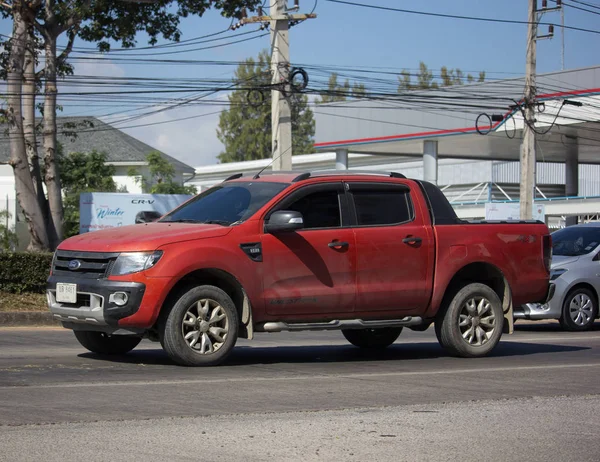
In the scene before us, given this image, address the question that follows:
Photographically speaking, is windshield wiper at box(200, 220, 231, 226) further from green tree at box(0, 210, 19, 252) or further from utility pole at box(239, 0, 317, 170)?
green tree at box(0, 210, 19, 252)

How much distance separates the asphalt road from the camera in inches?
226

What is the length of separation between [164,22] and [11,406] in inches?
778

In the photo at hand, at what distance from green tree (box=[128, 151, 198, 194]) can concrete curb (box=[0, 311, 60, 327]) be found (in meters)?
31.2

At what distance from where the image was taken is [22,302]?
17.7 metres

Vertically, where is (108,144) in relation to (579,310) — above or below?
above

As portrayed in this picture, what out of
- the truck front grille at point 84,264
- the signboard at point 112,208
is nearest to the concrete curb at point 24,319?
the truck front grille at point 84,264

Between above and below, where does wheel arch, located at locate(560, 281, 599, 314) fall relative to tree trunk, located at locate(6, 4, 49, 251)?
below

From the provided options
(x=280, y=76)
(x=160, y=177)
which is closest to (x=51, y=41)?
(x=280, y=76)

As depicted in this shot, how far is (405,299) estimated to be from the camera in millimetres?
10109

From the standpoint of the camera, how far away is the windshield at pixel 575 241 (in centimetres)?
1702

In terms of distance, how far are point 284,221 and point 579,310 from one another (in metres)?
8.82

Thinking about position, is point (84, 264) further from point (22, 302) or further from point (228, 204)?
point (22, 302)

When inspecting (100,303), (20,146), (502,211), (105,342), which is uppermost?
(20,146)

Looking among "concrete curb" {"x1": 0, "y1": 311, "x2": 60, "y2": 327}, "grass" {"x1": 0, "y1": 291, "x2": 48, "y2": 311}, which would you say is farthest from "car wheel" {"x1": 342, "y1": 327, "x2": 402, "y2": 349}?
"grass" {"x1": 0, "y1": 291, "x2": 48, "y2": 311}
